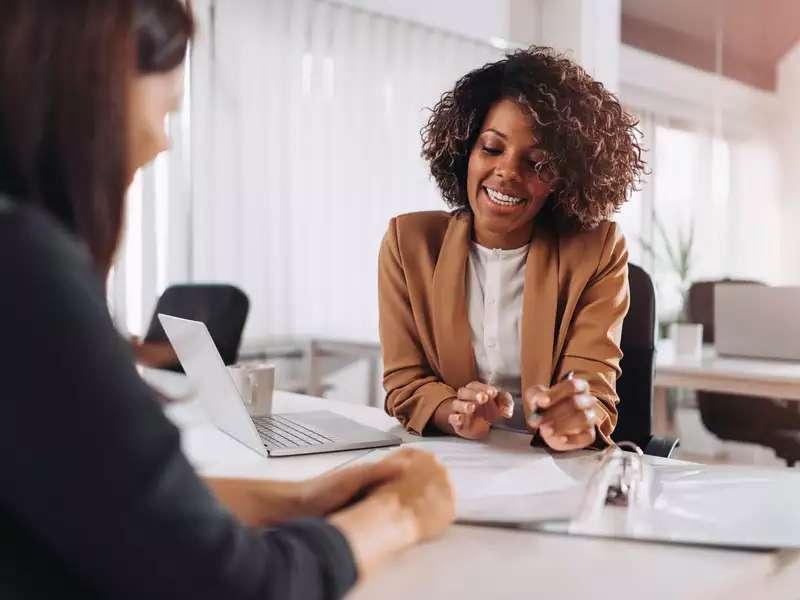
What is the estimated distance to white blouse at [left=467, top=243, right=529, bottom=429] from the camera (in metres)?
1.49

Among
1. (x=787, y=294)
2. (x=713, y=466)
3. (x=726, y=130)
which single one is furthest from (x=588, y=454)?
(x=726, y=130)

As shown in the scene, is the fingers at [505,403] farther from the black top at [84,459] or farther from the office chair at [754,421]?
the office chair at [754,421]

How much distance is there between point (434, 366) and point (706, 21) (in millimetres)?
4857

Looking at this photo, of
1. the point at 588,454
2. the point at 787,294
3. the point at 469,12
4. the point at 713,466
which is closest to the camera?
the point at 713,466

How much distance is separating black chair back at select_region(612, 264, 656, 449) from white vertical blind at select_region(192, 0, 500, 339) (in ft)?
6.91

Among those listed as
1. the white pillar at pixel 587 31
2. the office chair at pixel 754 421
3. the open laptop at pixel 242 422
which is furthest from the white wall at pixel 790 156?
the open laptop at pixel 242 422

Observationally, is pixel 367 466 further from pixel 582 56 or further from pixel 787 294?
pixel 582 56

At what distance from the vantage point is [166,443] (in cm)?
53

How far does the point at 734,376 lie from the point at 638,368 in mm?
936

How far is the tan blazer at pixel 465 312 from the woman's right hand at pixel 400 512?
0.50 m

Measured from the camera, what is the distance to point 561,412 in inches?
45.6

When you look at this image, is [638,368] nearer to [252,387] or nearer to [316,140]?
[252,387]

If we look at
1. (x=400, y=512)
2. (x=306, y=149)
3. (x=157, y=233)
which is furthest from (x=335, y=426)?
(x=306, y=149)

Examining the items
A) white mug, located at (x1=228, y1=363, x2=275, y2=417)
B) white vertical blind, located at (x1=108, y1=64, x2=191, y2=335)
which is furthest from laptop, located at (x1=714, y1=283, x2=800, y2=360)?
white vertical blind, located at (x1=108, y1=64, x2=191, y2=335)
